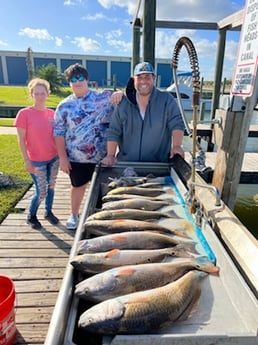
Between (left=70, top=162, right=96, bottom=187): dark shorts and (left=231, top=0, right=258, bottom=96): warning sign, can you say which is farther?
(left=70, top=162, right=96, bottom=187): dark shorts

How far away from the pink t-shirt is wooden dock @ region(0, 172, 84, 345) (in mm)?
1069

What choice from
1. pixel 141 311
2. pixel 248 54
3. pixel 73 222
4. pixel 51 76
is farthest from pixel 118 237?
pixel 51 76

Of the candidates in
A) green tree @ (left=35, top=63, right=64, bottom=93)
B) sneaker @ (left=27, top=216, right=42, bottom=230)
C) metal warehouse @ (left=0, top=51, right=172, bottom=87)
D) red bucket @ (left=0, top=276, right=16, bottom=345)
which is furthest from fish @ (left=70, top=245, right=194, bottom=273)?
metal warehouse @ (left=0, top=51, right=172, bottom=87)

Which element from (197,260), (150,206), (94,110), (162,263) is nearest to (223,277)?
(197,260)

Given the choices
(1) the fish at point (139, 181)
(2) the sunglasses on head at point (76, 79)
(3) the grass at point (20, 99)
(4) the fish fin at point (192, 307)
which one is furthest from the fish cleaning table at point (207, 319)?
(3) the grass at point (20, 99)

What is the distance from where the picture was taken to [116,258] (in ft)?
4.65

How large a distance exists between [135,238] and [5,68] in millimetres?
61958

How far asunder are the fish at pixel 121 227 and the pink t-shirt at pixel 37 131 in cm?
208

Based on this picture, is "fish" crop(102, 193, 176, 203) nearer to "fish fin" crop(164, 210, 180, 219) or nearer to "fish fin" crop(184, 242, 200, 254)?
"fish fin" crop(164, 210, 180, 219)

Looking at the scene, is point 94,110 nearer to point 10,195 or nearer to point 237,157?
point 237,157

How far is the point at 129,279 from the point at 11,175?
219 inches

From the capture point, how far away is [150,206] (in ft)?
6.78

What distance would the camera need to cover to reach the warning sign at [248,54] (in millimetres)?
2045

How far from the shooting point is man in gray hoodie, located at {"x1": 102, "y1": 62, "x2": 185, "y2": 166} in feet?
9.71
